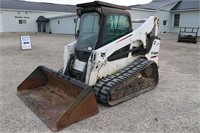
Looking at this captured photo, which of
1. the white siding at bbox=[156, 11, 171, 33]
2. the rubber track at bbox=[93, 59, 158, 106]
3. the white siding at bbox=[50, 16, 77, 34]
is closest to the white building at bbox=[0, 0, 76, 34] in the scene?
the white siding at bbox=[50, 16, 77, 34]

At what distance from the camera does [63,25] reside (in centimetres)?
2927

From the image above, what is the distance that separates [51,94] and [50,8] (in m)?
36.0

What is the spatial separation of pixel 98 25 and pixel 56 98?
181 cm

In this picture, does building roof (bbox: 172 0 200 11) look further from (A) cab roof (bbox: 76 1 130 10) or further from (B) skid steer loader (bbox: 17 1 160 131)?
(A) cab roof (bbox: 76 1 130 10)

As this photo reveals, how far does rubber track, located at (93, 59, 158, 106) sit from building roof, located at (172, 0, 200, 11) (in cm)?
2110

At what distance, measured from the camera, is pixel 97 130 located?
3039mm

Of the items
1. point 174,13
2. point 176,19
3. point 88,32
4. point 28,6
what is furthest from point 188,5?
point 28,6

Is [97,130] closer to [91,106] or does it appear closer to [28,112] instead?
[91,106]

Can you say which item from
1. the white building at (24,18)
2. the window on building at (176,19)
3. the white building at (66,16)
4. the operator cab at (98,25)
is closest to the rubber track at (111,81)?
the operator cab at (98,25)

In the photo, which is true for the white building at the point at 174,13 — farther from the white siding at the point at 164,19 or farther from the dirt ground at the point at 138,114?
the dirt ground at the point at 138,114

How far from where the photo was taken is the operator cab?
4.15m

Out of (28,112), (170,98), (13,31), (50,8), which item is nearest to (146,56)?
(170,98)

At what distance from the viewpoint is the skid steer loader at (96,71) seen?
11.8 ft

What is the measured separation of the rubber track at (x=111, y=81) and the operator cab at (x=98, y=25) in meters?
0.74
